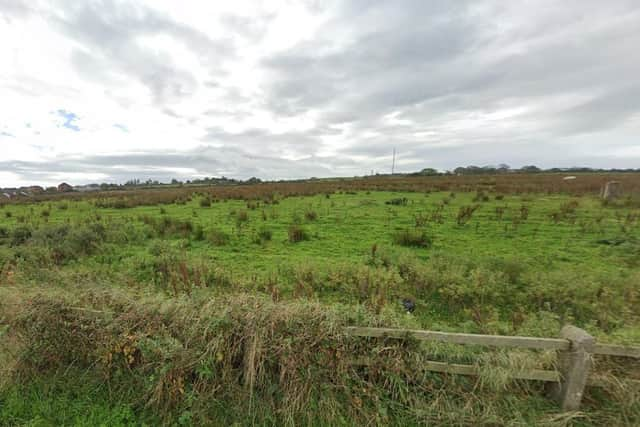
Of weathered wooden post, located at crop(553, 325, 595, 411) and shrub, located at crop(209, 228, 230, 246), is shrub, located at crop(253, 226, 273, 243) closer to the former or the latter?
shrub, located at crop(209, 228, 230, 246)

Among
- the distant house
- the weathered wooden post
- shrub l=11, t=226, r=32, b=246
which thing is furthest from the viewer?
the distant house

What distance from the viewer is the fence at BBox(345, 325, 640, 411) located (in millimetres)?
2475

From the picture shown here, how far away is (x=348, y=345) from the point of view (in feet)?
9.32

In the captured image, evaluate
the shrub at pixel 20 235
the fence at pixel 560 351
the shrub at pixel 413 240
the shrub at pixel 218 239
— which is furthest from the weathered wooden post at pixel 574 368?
the shrub at pixel 20 235

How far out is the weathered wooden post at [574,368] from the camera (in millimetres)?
2451

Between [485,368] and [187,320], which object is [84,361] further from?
[485,368]

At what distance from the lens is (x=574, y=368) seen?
2.50 m

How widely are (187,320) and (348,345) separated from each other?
1.92 meters

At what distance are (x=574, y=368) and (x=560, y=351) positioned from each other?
0.16 meters

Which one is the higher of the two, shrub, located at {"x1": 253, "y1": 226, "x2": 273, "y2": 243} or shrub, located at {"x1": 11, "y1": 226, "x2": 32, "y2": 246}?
shrub, located at {"x1": 11, "y1": 226, "x2": 32, "y2": 246}

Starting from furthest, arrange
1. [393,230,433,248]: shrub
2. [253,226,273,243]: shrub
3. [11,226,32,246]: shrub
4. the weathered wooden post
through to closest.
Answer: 1. [253,226,273,243]: shrub
2. [11,226,32,246]: shrub
3. [393,230,433,248]: shrub
4. the weathered wooden post

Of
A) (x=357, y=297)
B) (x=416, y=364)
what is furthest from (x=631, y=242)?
(x=416, y=364)

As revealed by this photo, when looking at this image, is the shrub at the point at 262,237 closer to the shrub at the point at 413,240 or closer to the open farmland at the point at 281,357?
the open farmland at the point at 281,357

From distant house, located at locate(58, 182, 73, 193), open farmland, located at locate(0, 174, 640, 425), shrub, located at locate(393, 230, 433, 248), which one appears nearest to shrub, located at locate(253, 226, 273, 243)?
open farmland, located at locate(0, 174, 640, 425)
